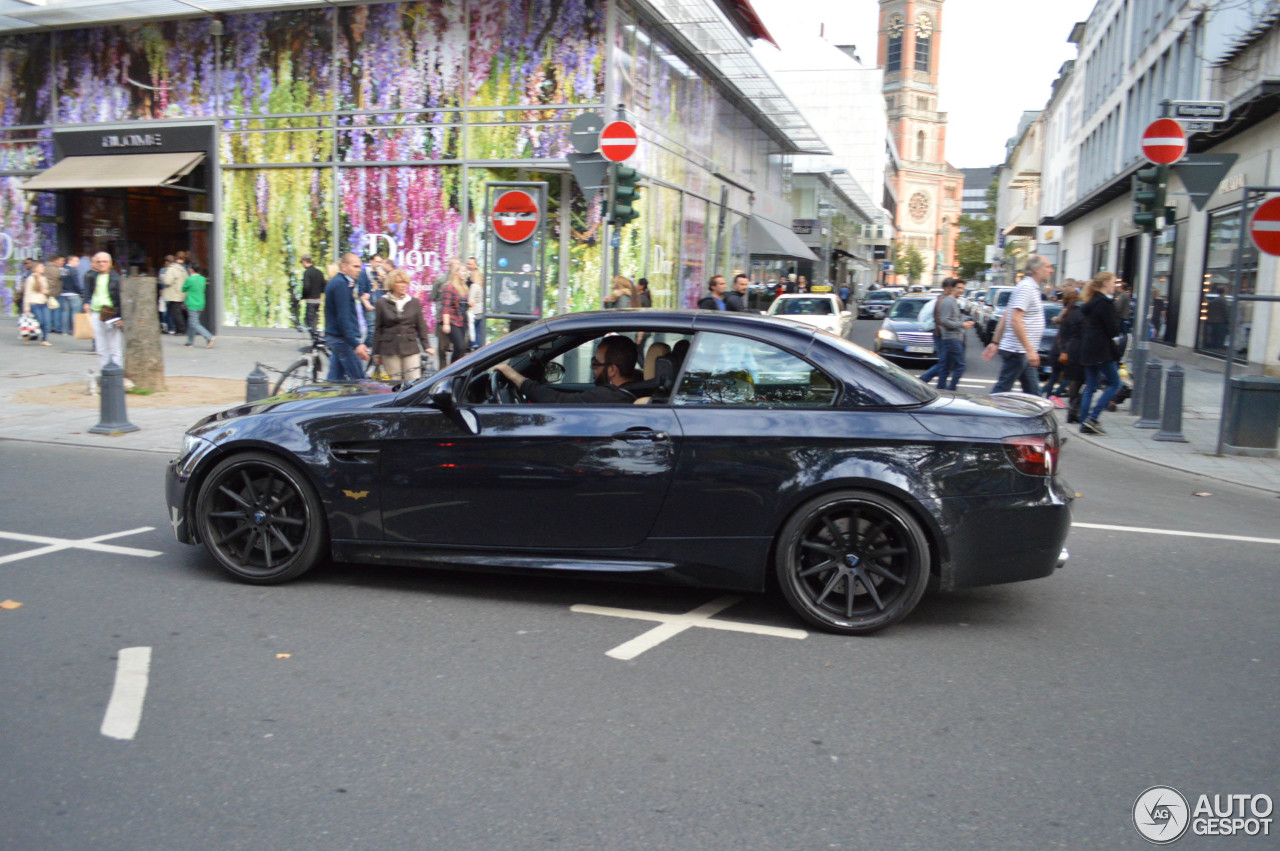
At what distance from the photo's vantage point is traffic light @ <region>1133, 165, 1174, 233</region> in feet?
42.6

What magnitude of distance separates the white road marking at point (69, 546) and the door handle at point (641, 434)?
3.01 metres

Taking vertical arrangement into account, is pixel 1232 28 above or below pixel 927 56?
below

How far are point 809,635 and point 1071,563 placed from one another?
91.4 inches

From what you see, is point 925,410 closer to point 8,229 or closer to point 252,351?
point 252,351

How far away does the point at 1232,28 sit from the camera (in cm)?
2216

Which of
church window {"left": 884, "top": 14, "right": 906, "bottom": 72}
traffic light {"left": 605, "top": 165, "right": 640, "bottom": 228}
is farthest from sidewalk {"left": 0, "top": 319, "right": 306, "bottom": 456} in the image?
church window {"left": 884, "top": 14, "right": 906, "bottom": 72}

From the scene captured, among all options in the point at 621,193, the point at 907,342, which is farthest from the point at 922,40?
the point at 621,193

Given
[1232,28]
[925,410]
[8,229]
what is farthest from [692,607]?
[8,229]

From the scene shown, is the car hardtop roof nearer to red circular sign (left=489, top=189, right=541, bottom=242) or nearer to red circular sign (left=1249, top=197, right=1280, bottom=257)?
red circular sign (left=1249, top=197, right=1280, bottom=257)

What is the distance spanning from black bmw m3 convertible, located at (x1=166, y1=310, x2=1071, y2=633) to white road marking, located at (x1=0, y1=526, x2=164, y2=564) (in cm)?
79

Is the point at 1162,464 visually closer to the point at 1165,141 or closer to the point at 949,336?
the point at 949,336

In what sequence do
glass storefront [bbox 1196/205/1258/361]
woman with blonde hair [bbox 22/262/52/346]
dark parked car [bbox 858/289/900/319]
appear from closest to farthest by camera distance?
woman with blonde hair [bbox 22/262/52/346] < glass storefront [bbox 1196/205/1258/361] < dark parked car [bbox 858/289/900/319]

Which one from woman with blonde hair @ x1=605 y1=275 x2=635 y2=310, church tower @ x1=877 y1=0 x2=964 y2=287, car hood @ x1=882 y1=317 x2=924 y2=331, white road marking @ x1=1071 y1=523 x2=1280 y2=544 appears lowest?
white road marking @ x1=1071 y1=523 x2=1280 y2=544

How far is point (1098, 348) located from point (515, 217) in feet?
26.0
